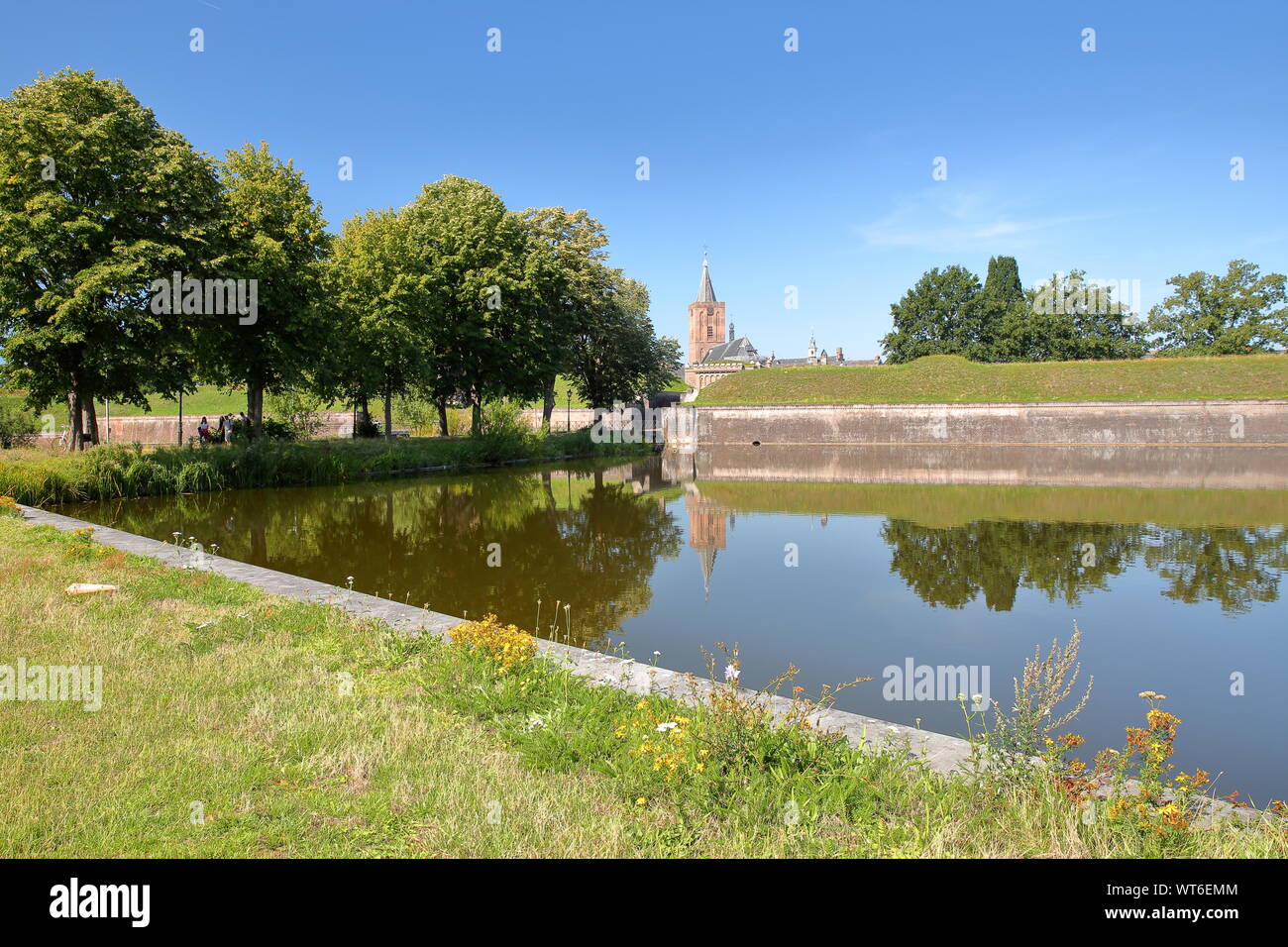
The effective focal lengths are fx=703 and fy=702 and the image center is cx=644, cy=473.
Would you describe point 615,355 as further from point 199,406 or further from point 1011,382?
point 199,406

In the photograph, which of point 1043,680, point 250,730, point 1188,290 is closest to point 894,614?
point 1043,680

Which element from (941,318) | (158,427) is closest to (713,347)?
(941,318)

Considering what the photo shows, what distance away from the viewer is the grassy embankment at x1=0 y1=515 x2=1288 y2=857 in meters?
3.44

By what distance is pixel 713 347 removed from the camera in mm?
108438

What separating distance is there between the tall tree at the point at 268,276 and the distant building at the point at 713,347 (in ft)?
250

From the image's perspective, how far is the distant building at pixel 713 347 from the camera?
103500 millimetres

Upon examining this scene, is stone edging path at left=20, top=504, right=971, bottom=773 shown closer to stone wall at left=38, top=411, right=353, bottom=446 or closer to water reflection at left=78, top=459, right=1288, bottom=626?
water reflection at left=78, top=459, right=1288, bottom=626

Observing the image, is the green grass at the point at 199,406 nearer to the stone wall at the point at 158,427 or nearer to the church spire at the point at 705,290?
the stone wall at the point at 158,427

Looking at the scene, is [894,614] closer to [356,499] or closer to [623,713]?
[623,713]

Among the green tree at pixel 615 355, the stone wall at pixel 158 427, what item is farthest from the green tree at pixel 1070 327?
the stone wall at pixel 158 427

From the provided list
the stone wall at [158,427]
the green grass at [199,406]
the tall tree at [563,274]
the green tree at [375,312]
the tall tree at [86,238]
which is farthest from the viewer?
the green grass at [199,406]

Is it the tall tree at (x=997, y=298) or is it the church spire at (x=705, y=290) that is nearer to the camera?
the tall tree at (x=997, y=298)
